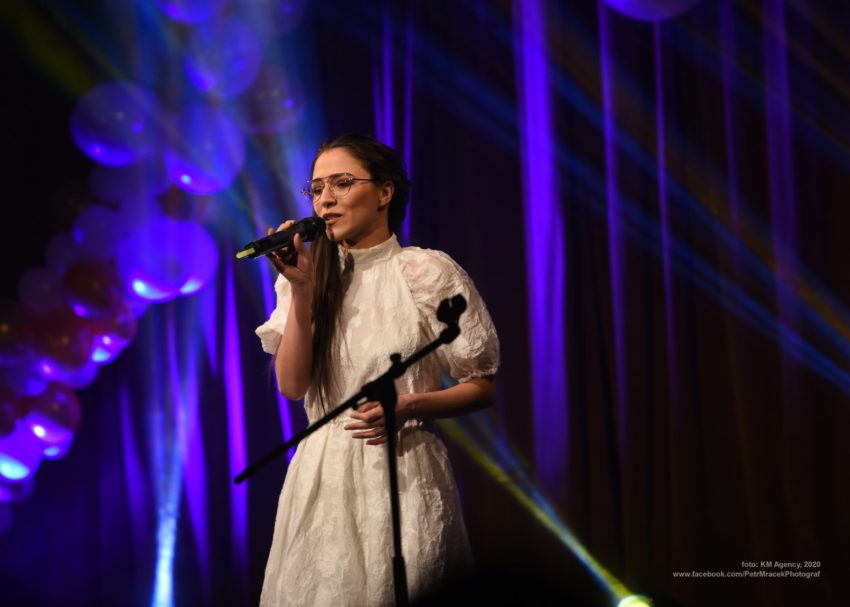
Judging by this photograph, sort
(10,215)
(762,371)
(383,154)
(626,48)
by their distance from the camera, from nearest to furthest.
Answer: (383,154)
(762,371)
(626,48)
(10,215)

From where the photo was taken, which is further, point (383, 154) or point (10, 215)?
point (10, 215)

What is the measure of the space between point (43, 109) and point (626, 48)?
94.8 inches

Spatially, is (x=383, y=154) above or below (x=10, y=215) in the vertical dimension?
below

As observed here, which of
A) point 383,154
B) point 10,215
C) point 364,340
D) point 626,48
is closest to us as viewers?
point 364,340

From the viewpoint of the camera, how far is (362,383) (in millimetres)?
1742

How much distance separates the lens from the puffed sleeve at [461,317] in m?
1.81

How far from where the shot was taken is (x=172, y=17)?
3.45 meters

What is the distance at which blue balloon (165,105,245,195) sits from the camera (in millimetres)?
3262

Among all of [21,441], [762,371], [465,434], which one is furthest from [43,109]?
[762,371]

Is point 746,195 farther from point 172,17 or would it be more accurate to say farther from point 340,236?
point 172,17

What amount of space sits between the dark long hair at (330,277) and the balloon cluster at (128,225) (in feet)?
4.88

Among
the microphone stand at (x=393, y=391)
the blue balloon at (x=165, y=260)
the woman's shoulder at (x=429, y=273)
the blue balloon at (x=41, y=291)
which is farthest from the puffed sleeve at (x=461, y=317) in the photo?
the blue balloon at (x=41, y=291)

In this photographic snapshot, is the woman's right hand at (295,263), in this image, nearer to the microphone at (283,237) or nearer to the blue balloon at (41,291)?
the microphone at (283,237)

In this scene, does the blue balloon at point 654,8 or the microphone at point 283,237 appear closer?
the microphone at point 283,237
